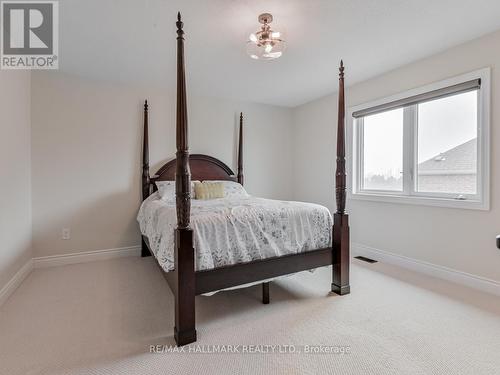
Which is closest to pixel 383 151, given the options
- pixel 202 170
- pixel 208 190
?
pixel 208 190

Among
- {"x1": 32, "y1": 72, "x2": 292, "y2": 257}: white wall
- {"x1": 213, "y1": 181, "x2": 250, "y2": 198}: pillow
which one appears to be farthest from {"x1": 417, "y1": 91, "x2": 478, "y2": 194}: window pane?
{"x1": 32, "y1": 72, "x2": 292, "y2": 257}: white wall

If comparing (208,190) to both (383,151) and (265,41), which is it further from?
(383,151)

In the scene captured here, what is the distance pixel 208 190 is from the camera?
10.8 ft

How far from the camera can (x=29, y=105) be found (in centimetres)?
293

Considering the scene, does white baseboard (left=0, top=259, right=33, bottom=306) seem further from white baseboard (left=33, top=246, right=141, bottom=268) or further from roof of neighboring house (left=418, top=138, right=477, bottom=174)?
roof of neighboring house (left=418, top=138, right=477, bottom=174)

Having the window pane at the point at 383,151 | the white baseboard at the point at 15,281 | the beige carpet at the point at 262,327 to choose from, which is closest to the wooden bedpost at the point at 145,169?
the beige carpet at the point at 262,327

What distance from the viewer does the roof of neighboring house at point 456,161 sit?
2.50 metres

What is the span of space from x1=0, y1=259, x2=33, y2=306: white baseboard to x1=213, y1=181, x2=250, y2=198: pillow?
2211mm

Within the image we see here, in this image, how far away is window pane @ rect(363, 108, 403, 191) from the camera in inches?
124

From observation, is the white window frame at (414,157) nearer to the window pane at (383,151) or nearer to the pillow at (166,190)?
the window pane at (383,151)

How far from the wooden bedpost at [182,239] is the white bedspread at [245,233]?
116mm

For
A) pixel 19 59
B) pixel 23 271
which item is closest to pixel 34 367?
pixel 23 271

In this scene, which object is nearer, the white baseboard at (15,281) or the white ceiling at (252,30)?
the white ceiling at (252,30)

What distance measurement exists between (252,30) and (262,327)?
228 cm
